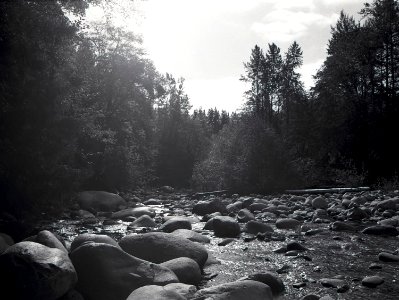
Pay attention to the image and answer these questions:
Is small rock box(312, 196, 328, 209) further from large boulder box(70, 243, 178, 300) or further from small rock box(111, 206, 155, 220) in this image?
large boulder box(70, 243, 178, 300)

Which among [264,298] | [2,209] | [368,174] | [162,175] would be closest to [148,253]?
[264,298]

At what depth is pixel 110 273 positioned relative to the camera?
4.05m

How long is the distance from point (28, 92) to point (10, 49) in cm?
104

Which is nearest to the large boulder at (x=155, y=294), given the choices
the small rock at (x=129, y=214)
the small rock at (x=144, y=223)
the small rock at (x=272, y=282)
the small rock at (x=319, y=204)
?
the small rock at (x=272, y=282)

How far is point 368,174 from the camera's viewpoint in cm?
2023

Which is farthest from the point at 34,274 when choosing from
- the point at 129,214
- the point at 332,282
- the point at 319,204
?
the point at 319,204

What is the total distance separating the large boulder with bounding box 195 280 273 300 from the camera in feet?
12.0

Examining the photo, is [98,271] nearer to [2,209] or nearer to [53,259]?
[53,259]

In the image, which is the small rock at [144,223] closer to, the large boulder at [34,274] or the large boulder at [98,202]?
the large boulder at [98,202]

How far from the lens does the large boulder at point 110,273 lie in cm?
400

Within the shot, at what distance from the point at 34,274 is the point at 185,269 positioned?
5.96 feet

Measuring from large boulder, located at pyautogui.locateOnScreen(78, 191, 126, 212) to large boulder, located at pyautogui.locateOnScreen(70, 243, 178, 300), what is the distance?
8572 mm

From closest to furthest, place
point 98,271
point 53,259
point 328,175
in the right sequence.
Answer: point 53,259
point 98,271
point 328,175

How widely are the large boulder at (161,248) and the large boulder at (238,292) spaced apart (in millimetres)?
1515
